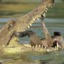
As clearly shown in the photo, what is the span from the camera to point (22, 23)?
35.2ft

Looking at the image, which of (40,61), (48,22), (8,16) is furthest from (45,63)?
(8,16)

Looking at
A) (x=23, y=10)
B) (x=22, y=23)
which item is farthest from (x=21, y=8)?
(x=22, y=23)

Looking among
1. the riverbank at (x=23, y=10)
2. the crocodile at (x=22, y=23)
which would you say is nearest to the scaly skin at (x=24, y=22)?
the crocodile at (x=22, y=23)

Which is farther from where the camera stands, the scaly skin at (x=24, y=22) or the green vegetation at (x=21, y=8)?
the green vegetation at (x=21, y=8)

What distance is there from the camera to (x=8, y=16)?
17266 millimetres

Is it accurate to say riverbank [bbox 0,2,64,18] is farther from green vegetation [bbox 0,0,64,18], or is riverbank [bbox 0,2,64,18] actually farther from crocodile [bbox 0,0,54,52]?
crocodile [bbox 0,0,54,52]

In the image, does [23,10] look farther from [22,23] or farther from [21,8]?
[22,23]

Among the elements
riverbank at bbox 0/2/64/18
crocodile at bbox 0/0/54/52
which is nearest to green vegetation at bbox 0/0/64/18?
riverbank at bbox 0/2/64/18

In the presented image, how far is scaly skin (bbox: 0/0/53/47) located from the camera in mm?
10250

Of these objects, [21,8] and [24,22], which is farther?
[21,8]

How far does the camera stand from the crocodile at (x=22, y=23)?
10266 millimetres

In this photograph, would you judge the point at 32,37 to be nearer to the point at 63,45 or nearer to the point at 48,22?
the point at 63,45

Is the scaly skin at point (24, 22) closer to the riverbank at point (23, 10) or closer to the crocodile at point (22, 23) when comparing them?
the crocodile at point (22, 23)

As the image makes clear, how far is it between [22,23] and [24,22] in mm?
77
